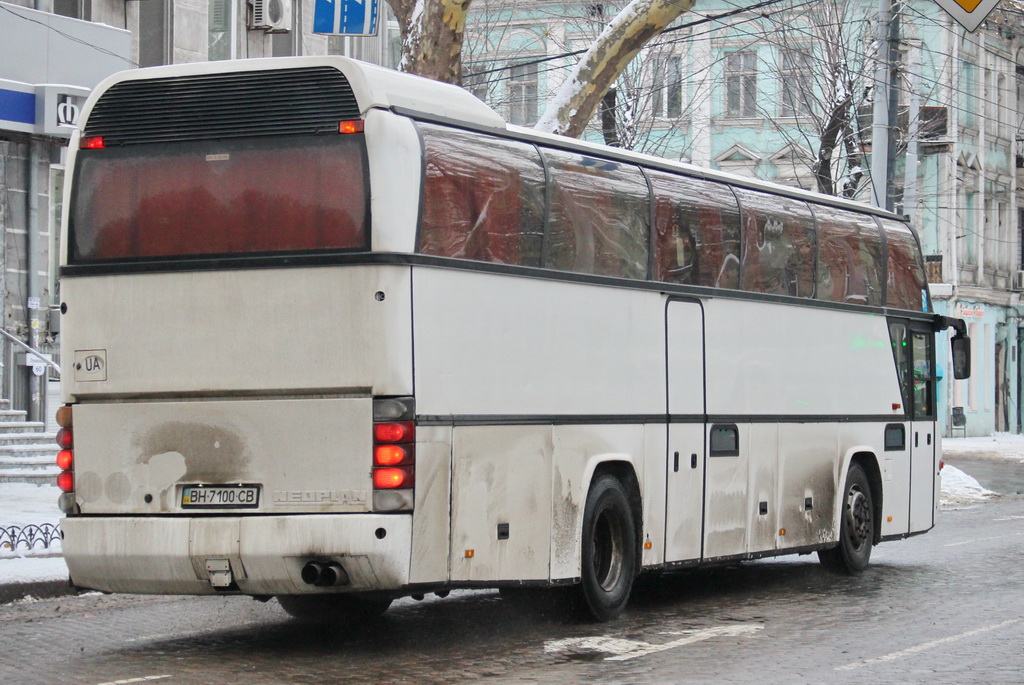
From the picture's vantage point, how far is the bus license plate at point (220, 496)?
31.1 feet

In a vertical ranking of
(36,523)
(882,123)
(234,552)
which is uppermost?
(882,123)

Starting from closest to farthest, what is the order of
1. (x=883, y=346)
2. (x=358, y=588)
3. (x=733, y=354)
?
1. (x=358, y=588)
2. (x=733, y=354)
3. (x=883, y=346)

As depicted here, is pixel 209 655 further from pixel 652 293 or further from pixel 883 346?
pixel 883 346

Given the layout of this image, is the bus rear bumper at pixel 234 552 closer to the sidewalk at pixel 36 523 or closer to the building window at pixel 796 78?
the sidewalk at pixel 36 523

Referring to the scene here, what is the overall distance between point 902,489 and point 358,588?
26.6ft

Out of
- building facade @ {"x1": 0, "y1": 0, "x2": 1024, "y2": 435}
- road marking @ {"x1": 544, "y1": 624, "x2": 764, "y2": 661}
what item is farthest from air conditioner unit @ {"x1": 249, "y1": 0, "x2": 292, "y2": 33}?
road marking @ {"x1": 544, "y1": 624, "x2": 764, "y2": 661}

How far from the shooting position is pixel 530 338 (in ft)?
34.3

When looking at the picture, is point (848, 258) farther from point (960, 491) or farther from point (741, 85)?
point (741, 85)

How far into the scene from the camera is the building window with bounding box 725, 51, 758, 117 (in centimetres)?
4270

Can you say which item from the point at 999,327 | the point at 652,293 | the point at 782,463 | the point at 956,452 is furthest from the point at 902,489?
the point at 999,327

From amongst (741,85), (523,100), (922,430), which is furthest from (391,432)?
(741,85)

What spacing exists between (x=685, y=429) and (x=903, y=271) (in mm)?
4868

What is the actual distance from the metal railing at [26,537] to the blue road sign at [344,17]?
291 inches

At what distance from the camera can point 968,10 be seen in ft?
41.9
